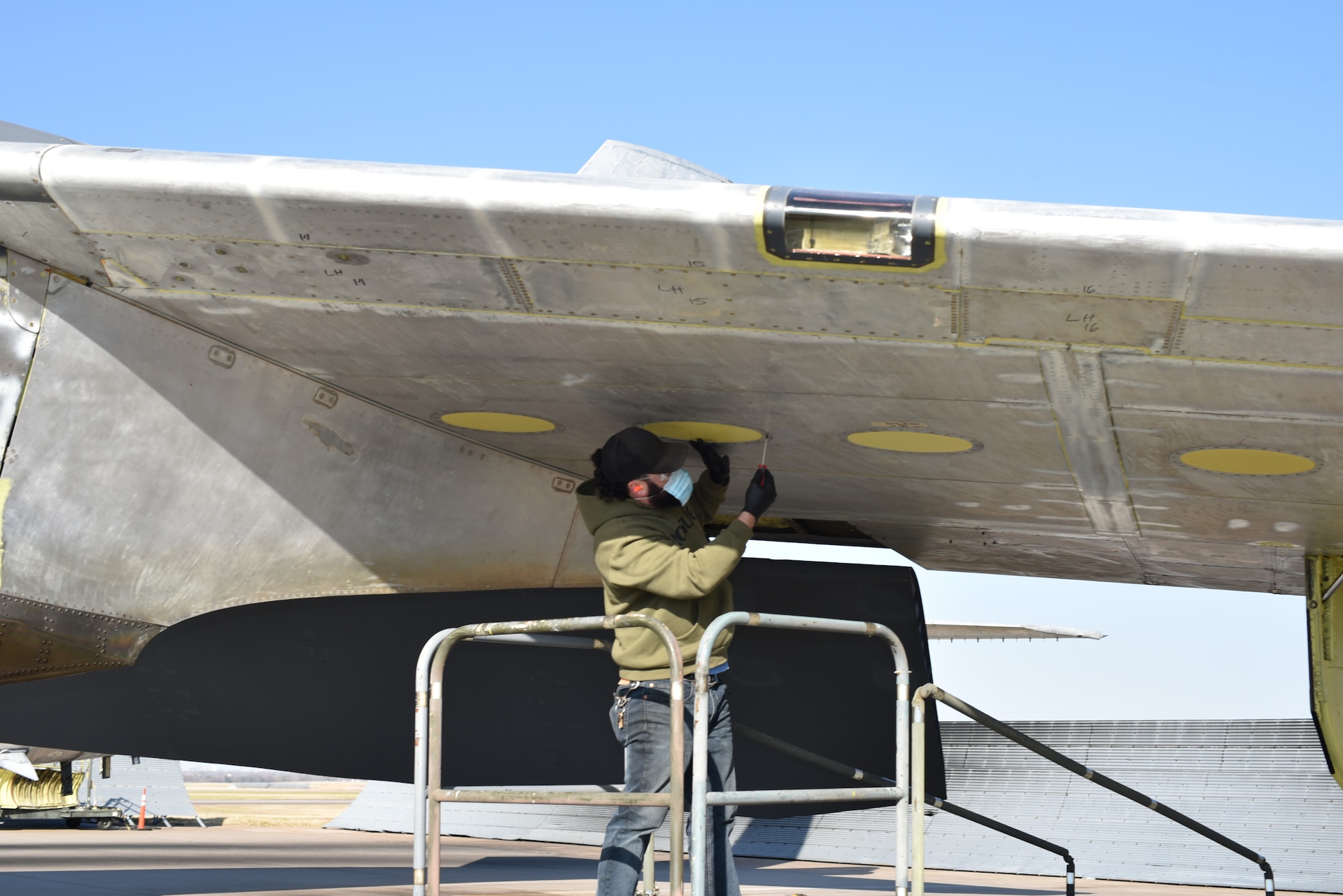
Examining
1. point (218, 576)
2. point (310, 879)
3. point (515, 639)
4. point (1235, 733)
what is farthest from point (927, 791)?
point (1235, 733)

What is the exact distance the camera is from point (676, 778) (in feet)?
13.7

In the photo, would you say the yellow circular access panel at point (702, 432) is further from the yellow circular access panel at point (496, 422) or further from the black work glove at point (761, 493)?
the black work glove at point (761, 493)

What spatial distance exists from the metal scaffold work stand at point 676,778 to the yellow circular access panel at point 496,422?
66.8 inches

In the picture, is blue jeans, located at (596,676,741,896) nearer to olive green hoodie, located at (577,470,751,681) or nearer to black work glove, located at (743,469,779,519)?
olive green hoodie, located at (577,470,751,681)

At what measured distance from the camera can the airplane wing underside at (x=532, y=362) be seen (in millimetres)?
4066

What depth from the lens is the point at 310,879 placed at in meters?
10.3

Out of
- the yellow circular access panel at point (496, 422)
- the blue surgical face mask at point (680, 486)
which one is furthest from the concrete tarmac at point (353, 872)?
the blue surgical face mask at point (680, 486)

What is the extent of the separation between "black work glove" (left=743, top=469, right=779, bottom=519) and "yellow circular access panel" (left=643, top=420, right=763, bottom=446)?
911 millimetres

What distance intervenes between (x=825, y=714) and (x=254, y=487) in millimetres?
4043

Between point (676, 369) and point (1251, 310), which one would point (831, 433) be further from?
point (1251, 310)

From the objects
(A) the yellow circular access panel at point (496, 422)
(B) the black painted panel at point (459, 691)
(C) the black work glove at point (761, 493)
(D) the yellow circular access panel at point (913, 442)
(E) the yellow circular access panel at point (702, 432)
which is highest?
(A) the yellow circular access panel at point (496, 422)

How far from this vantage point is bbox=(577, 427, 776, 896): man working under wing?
15.6ft

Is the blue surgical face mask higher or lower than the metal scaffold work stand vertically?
higher

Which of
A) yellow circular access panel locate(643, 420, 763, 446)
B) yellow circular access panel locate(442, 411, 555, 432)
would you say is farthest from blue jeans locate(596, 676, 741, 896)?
yellow circular access panel locate(442, 411, 555, 432)
